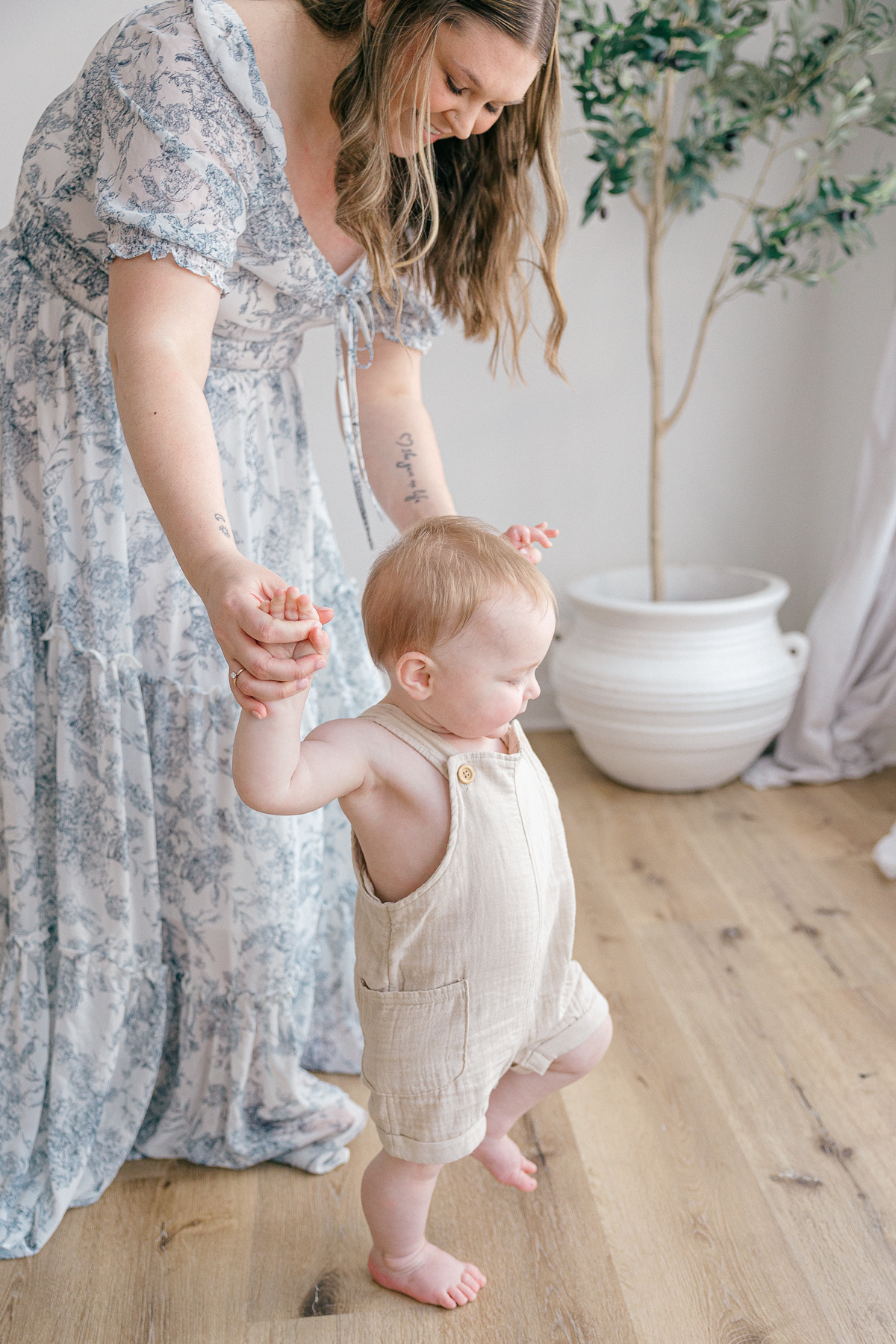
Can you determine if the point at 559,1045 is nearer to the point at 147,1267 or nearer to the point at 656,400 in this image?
the point at 147,1267

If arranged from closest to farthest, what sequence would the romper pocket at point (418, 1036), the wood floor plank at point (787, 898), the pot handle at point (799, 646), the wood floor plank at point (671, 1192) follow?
the romper pocket at point (418, 1036), the wood floor plank at point (671, 1192), the wood floor plank at point (787, 898), the pot handle at point (799, 646)

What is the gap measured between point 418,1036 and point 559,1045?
194 millimetres

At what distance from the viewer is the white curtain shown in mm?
2270

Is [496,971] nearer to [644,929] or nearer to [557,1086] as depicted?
[557,1086]

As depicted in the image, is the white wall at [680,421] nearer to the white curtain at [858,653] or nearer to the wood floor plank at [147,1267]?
the white curtain at [858,653]

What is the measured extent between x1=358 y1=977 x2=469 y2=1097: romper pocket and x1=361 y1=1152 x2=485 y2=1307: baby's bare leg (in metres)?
0.11

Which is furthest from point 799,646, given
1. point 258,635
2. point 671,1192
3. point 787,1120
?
point 258,635

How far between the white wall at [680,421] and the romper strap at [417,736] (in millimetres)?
1612

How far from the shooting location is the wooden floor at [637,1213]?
1.10 m

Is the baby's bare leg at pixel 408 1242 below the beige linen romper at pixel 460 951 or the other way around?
below

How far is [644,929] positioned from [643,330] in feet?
4.77

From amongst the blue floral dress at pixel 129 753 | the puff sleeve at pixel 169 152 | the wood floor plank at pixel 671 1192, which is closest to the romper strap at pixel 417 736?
the blue floral dress at pixel 129 753

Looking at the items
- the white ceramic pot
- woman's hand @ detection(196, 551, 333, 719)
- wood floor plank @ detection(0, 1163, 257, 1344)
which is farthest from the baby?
the white ceramic pot

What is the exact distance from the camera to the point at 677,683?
224 cm
